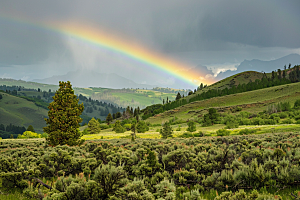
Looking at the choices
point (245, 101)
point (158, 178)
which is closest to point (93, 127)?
point (158, 178)

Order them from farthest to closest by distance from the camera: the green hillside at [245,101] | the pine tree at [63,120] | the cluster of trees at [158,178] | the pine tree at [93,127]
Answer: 1. the green hillside at [245,101]
2. the pine tree at [93,127]
3. the pine tree at [63,120]
4. the cluster of trees at [158,178]

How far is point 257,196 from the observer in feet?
15.3

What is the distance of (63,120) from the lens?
22.2m

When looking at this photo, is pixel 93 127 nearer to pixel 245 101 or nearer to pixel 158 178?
pixel 158 178

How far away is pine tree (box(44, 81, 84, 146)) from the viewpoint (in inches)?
862

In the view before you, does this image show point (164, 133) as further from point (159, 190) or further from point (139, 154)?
point (159, 190)

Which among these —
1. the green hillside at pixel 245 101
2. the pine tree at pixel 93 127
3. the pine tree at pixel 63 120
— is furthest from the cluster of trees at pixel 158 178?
the green hillside at pixel 245 101

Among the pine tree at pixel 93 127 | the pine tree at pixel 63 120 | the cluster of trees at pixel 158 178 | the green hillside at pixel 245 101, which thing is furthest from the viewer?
the green hillside at pixel 245 101

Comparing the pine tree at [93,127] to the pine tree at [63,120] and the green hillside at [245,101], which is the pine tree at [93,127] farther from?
the pine tree at [63,120]

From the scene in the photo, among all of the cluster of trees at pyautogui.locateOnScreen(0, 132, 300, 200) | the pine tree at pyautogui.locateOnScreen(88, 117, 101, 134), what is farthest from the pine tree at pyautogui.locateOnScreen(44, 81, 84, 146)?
the pine tree at pyautogui.locateOnScreen(88, 117, 101, 134)

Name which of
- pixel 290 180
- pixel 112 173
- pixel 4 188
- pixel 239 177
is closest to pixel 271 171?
pixel 290 180

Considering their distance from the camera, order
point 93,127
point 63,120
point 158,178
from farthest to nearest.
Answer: point 93,127 < point 63,120 < point 158,178

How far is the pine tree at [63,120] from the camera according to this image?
21891 millimetres

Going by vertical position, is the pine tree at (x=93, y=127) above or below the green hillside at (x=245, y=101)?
below
